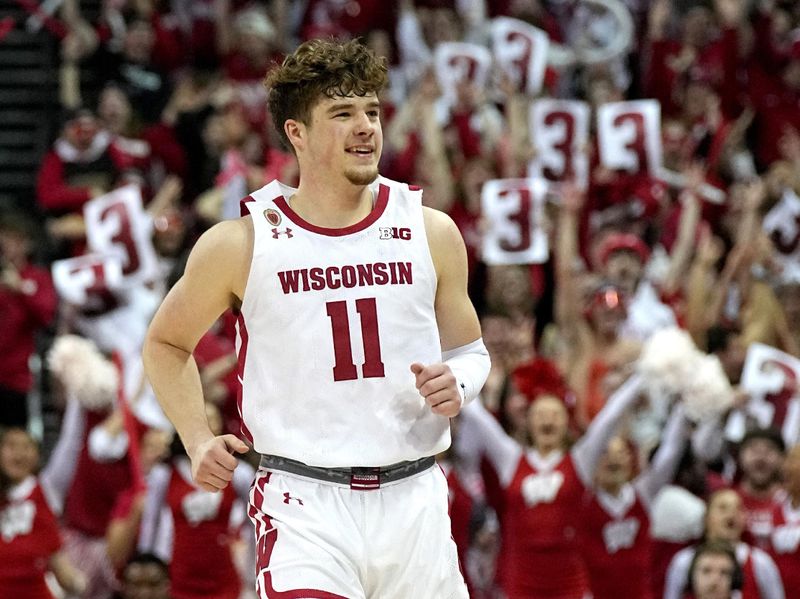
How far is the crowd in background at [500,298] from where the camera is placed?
26.2ft

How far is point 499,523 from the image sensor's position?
332 inches

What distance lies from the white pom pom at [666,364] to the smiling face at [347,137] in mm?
3661

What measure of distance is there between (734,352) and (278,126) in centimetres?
534

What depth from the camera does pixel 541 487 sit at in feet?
26.0

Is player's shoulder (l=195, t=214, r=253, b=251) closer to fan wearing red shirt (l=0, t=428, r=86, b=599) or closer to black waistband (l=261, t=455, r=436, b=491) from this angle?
black waistband (l=261, t=455, r=436, b=491)

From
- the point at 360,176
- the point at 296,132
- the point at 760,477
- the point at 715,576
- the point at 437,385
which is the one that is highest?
the point at 296,132

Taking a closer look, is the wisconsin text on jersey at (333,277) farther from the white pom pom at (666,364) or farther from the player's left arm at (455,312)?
the white pom pom at (666,364)

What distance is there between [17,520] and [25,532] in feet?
0.24

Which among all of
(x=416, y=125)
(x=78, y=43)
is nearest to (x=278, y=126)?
(x=416, y=125)

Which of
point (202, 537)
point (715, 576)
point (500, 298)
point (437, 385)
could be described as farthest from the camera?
point (500, 298)

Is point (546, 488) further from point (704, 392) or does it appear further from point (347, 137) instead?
point (347, 137)

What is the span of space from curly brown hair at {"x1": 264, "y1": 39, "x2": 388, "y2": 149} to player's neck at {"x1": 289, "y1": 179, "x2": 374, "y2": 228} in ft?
0.64

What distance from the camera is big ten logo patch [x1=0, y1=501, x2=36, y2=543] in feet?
25.6

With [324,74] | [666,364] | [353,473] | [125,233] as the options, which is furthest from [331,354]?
[125,233]
